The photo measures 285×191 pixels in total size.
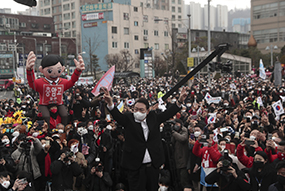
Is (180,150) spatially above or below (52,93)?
below

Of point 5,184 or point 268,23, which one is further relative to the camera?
point 268,23

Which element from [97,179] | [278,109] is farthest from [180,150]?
[278,109]

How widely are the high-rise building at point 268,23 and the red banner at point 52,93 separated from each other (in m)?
74.2

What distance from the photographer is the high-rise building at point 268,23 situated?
7650 cm

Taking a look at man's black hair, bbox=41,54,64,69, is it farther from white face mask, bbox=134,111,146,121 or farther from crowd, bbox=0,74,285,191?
white face mask, bbox=134,111,146,121

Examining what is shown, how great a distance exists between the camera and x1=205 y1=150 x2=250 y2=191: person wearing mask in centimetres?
526

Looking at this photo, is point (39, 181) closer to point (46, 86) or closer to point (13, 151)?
point (13, 151)

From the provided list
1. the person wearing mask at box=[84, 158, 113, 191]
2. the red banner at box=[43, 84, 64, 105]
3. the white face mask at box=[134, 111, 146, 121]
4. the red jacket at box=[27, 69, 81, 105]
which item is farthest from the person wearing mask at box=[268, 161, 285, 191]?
the red banner at box=[43, 84, 64, 105]

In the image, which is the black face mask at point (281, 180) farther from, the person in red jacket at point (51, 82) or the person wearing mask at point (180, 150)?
the person in red jacket at point (51, 82)

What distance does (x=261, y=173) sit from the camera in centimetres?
543

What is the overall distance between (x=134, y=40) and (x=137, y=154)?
222 feet

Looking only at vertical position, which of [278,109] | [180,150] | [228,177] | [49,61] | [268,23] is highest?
[268,23]

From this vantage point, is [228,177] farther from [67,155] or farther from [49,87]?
[49,87]

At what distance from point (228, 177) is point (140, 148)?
4.90ft
